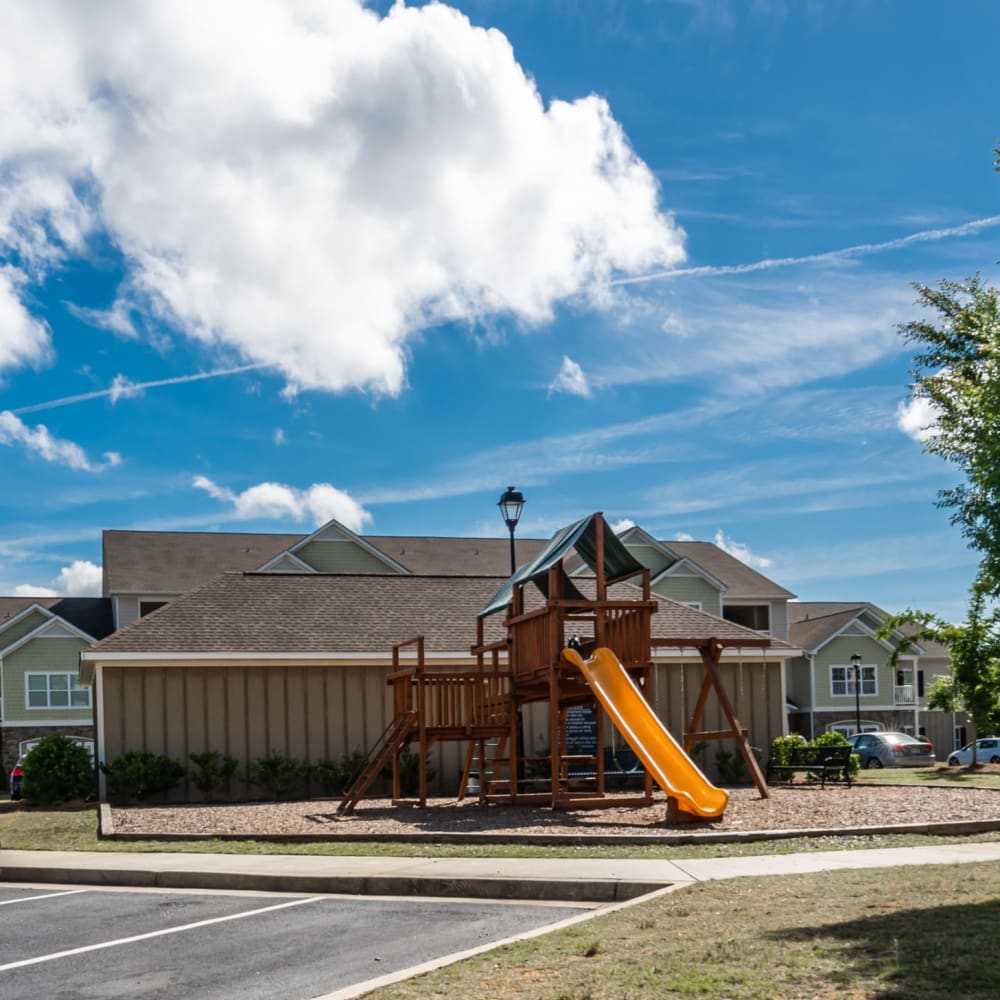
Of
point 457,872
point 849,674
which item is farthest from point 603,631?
point 849,674

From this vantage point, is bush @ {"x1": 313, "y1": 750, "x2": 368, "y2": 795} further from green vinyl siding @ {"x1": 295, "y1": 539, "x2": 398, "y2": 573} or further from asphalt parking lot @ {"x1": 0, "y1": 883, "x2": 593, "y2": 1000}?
green vinyl siding @ {"x1": 295, "y1": 539, "x2": 398, "y2": 573}

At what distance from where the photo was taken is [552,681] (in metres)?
18.1

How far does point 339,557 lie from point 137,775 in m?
25.6

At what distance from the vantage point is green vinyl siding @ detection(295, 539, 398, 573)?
48.1 meters

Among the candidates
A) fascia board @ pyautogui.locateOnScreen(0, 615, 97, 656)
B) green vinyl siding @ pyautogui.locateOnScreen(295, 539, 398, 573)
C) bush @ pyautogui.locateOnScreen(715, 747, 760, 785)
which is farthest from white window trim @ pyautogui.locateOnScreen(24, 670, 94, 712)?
bush @ pyautogui.locateOnScreen(715, 747, 760, 785)

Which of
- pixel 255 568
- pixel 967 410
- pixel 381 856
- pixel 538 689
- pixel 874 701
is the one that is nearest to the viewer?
pixel 967 410

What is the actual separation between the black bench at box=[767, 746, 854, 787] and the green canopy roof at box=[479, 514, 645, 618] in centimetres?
552

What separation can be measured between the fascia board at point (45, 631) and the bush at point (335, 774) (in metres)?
25.7

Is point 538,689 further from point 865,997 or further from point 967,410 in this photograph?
point 865,997

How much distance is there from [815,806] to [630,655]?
328cm

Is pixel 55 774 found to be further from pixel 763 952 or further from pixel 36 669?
pixel 36 669

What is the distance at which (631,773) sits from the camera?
2228 centimetres

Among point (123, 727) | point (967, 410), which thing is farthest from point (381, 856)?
point (123, 727)

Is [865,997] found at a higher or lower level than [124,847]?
higher
